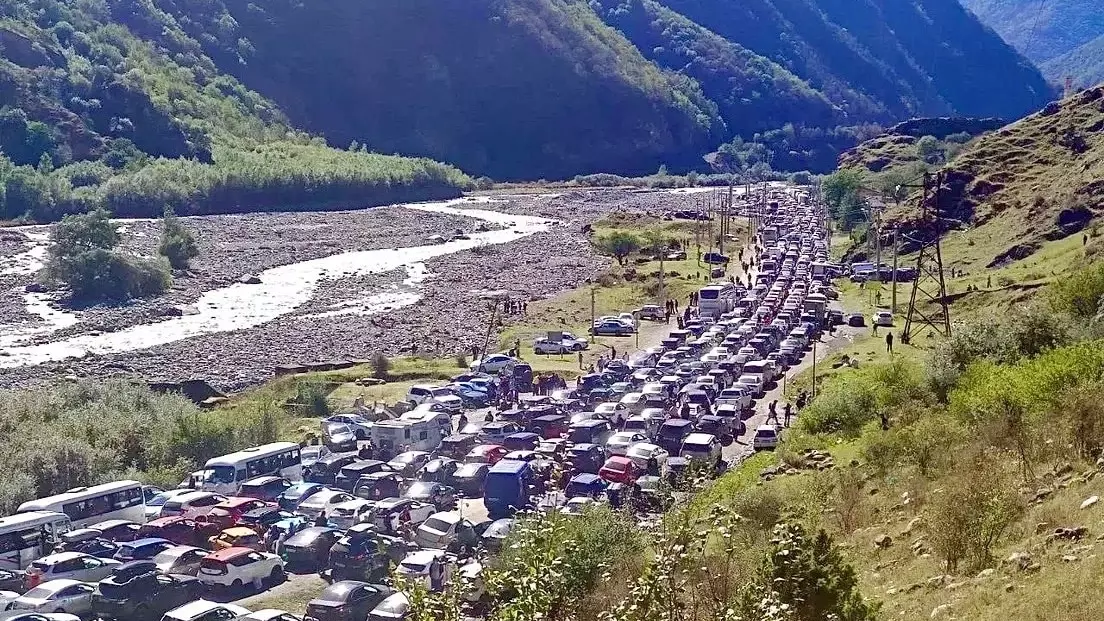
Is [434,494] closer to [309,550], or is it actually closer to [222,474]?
[309,550]

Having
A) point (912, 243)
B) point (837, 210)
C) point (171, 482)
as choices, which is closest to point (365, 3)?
point (837, 210)

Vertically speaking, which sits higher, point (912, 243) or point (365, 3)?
point (365, 3)

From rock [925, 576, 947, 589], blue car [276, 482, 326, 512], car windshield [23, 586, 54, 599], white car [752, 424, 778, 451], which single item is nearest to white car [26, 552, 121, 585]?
car windshield [23, 586, 54, 599]

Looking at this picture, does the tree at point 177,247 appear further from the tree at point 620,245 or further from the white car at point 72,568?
the white car at point 72,568

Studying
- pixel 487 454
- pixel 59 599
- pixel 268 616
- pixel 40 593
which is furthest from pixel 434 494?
pixel 40 593

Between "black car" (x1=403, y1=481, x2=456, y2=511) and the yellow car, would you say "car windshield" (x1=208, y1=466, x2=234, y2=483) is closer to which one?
the yellow car

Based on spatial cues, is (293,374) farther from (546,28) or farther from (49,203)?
(546,28)
